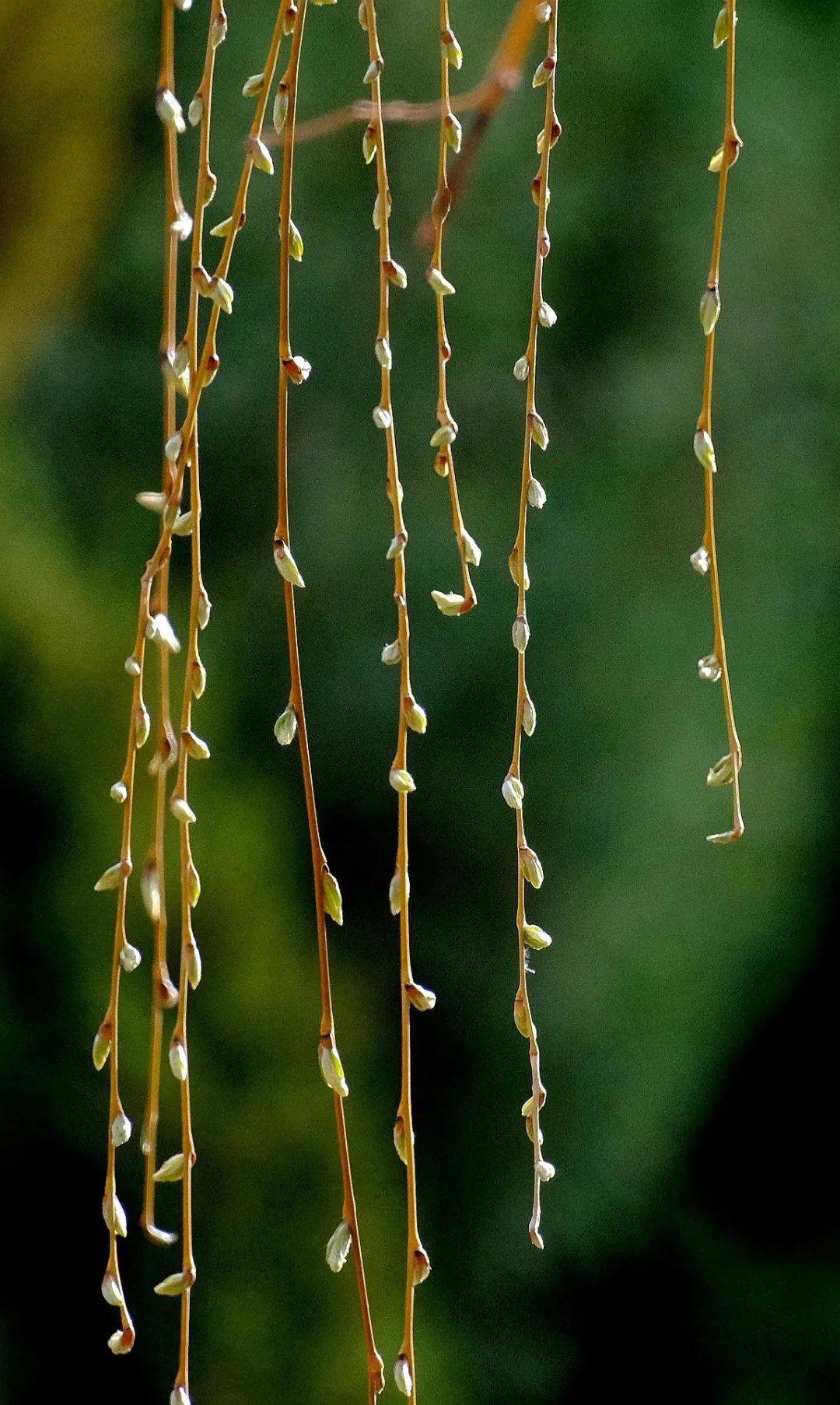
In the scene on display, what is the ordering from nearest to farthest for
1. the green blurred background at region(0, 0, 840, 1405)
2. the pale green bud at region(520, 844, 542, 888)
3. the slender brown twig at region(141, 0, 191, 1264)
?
the slender brown twig at region(141, 0, 191, 1264)
the pale green bud at region(520, 844, 542, 888)
the green blurred background at region(0, 0, 840, 1405)

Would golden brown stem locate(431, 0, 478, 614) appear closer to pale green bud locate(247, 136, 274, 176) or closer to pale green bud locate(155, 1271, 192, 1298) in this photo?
pale green bud locate(247, 136, 274, 176)

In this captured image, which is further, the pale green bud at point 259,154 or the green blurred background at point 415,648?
the green blurred background at point 415,648

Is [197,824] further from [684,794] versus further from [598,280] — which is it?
[598,280]

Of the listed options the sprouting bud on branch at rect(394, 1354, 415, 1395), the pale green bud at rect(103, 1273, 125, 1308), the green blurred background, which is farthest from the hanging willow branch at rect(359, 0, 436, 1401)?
the green blurred background

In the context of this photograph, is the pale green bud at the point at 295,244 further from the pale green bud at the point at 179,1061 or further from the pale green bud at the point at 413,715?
the pale green bud at the point at 179,1061

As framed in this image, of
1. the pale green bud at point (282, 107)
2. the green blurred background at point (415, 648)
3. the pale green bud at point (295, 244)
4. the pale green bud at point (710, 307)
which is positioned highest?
the pale green bud at point (282, 107)

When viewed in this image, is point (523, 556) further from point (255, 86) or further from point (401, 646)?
point (255, 86)

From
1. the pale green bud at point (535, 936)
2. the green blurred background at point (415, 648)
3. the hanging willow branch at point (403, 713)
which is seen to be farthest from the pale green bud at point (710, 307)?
the green blurred background at point (415, 648)

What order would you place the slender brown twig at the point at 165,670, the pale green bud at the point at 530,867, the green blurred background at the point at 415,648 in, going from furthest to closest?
the green blurred background at the point at 415,648
the pale green bud at the point at 530,867
the slender brown twig at the point at 165,670

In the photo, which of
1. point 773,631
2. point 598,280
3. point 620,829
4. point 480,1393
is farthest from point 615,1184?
point 598,280
